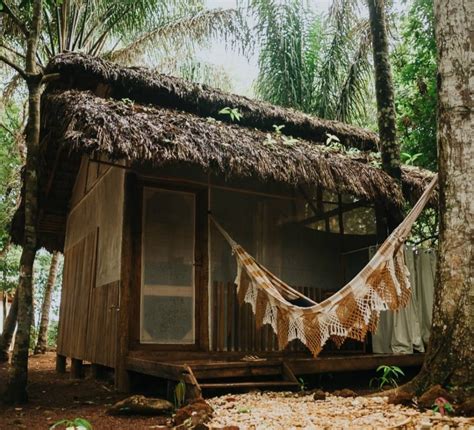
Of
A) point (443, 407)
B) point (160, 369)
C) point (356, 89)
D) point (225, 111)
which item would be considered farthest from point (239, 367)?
point (356, 89)

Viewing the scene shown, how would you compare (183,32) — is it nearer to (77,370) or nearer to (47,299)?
(47,299)

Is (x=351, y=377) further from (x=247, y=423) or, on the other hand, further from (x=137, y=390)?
(x=247, y=423)

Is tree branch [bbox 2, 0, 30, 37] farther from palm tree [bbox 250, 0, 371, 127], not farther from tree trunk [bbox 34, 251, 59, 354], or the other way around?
tree trunk [bbox 34, 251, 59, 354]

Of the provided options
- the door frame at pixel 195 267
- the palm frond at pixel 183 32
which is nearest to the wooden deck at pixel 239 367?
the door frame at pixel 195 267

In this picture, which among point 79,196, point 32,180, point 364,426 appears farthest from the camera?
point 79,196

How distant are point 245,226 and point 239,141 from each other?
87 cm

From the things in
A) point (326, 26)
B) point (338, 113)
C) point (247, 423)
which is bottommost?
point (247, 423)

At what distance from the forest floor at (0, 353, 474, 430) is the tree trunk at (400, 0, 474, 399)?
312mm

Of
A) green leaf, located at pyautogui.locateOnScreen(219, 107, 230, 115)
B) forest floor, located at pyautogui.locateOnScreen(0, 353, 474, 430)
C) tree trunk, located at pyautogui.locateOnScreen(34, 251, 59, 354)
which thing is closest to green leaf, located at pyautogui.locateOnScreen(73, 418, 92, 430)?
forest floor, located at pyautogui.locateOnScreen(0, 353, 474, 430)

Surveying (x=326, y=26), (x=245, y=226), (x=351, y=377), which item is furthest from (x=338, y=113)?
(x=351, y=377)

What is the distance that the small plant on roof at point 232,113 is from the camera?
17.1 ft

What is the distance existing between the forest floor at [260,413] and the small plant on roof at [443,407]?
0.03 metres

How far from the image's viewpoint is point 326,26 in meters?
8.59

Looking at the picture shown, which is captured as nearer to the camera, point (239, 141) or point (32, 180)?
point (32, 180)
